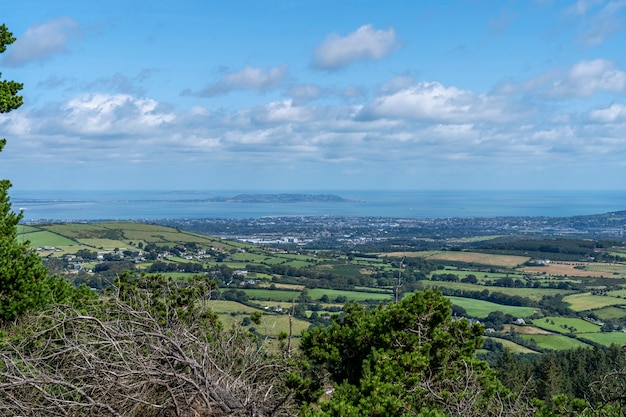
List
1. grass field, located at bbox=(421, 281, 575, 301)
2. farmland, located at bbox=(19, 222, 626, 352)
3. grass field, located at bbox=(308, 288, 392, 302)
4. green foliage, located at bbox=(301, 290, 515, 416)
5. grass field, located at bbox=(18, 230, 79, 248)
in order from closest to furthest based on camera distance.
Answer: green foliage, located at bbox=(301, 290, 515, 416) < farmland, located at bbox=(19, 222, 626, 352) < grass field, located at bbox=(308, 288, 392, 302) < grass field, located at bbox=(421, 281, 575, 301) < grass field, located at bbox=(18, 230, 79, 248)

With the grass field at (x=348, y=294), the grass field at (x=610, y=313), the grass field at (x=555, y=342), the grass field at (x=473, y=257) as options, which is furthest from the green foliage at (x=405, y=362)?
the grass field at (x=473, y=257)

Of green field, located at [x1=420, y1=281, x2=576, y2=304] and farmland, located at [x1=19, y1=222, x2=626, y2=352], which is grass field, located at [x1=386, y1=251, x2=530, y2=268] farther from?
green field, located at [x1=420, y1=281, x2=576, y2=304]

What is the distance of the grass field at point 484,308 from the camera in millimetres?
38656

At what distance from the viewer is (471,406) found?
604 centimetres

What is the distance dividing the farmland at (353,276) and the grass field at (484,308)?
10 cm

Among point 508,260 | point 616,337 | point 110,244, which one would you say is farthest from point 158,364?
point 508,260

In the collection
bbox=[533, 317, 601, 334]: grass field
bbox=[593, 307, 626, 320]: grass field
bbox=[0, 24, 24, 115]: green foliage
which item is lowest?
bbox=[533, 317, 601, 334]: grass field

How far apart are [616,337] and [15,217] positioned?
35.1 m

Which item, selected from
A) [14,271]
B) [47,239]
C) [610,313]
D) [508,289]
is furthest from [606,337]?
[47,239]

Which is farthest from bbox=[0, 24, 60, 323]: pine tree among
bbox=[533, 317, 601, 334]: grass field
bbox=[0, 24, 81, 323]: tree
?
bbox=[533, 317, 601, 334]: grass field

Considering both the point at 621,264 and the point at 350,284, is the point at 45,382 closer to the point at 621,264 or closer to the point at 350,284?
the point at 350,284

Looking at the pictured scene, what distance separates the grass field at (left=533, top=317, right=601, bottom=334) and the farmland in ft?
0.29

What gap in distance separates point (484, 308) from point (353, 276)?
1378 cm

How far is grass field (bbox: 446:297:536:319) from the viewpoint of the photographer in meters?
38.7
